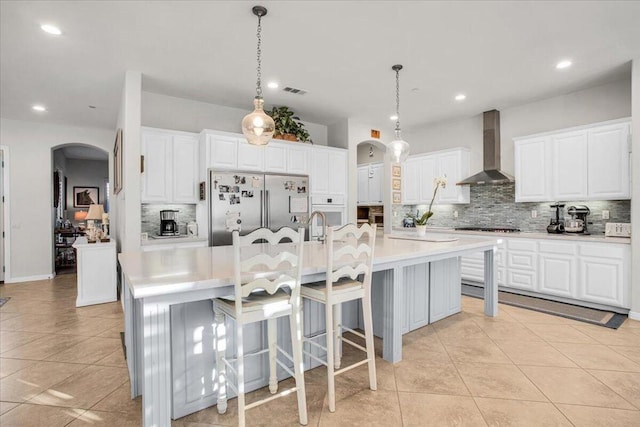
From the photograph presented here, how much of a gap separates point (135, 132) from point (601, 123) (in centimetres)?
550

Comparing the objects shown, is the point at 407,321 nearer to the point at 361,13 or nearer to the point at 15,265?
A: the point at 361,13

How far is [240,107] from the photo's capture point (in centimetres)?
505

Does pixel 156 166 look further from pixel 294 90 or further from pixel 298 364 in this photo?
pixel 298 364

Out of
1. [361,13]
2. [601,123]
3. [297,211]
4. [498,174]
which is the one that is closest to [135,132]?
[297,211]

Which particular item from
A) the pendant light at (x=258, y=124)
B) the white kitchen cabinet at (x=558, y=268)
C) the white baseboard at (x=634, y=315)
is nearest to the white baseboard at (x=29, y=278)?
the pendant light at (x=258, y=124)

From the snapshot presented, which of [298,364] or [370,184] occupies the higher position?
[370,184]

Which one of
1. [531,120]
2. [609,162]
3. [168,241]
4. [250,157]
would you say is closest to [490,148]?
[531,120]

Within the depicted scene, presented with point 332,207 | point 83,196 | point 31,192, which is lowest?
point 332,207

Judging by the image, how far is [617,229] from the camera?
3.94 metres

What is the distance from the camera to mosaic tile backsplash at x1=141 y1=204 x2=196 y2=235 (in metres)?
4.52

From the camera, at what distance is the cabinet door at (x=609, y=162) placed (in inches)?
150

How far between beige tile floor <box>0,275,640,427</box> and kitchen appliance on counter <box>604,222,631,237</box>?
106 centimetres

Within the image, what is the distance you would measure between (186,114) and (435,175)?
13.9ft

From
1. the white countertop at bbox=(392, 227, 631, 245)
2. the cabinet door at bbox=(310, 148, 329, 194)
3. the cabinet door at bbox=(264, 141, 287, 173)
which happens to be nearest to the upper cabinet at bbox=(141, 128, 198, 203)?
the cabinet door at bbox=(264, 141, 287, 173)
